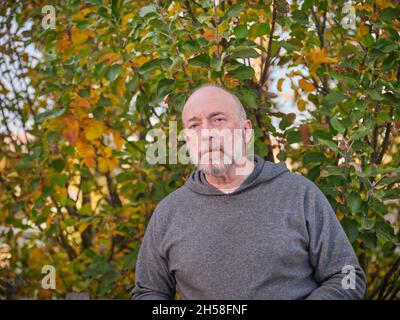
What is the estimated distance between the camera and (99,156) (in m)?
3.21

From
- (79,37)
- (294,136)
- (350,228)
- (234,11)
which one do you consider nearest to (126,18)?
(79,37)

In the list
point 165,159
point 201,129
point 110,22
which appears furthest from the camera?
point 165,159

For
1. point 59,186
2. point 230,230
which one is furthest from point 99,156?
point 230,230

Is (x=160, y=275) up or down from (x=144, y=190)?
down

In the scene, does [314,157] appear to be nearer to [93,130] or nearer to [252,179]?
[252,179]

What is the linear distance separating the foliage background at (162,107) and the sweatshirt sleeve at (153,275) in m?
0.61

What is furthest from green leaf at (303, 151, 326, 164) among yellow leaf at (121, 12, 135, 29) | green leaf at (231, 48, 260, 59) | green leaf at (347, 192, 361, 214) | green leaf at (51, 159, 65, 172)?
green leaf at (51, 159, 65, 172)

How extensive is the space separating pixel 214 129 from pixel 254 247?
1.41 feet

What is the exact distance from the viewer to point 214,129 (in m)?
2.22

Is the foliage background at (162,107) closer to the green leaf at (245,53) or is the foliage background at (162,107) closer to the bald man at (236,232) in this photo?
the green leaf at (245,53)

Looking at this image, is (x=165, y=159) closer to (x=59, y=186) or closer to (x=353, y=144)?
(x=59, y=186)

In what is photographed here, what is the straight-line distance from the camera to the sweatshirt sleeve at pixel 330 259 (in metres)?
2.00

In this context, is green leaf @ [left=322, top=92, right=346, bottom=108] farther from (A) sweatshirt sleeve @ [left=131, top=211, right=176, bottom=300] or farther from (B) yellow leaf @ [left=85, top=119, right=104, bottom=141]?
(B) yellow leaf @ [left=85, top=119, right=104, bottom=141]
